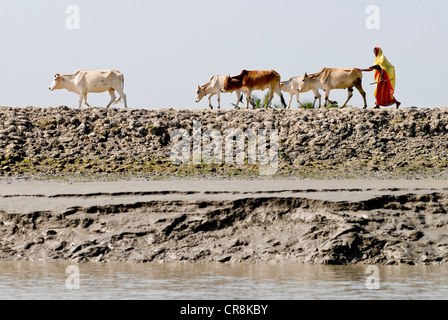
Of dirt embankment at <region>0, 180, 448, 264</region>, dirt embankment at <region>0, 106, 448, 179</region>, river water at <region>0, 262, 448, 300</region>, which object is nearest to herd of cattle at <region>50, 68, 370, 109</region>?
dirt embankment at <region>0, 106, 448, 179</region>

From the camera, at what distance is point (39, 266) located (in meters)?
13.6

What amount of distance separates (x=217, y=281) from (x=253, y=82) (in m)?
15.2

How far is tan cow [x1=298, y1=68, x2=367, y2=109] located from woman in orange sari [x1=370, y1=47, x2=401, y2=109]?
0.70 meters

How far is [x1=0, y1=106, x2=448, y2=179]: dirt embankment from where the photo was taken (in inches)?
831

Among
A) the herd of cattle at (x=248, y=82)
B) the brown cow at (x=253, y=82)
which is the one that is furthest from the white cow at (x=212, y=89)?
the brown cow at (x=253, y=82)

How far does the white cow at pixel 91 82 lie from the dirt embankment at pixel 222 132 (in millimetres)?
1351

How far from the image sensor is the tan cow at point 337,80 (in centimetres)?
2530

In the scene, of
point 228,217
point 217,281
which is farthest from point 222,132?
point 217,281

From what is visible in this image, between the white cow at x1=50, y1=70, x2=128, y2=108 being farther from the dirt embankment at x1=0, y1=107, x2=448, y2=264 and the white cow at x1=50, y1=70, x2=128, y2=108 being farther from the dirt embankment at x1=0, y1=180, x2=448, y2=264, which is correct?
the dirt embankment at x1=0, y1=180, x2=448, y2=264

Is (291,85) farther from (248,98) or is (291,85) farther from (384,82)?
(384,82)

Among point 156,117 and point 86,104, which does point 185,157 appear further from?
point 86,104

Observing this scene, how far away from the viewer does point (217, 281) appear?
1206 centimetres

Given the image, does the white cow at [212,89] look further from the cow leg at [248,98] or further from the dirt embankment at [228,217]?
the dirt embankment at [228,217]

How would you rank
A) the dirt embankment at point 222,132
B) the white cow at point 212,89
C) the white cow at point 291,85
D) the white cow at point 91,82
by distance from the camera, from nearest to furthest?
the dirt embankment at point 222,132, the white cow at point 91,82, the white cow at point 212,89, the white cow at point 291,85
